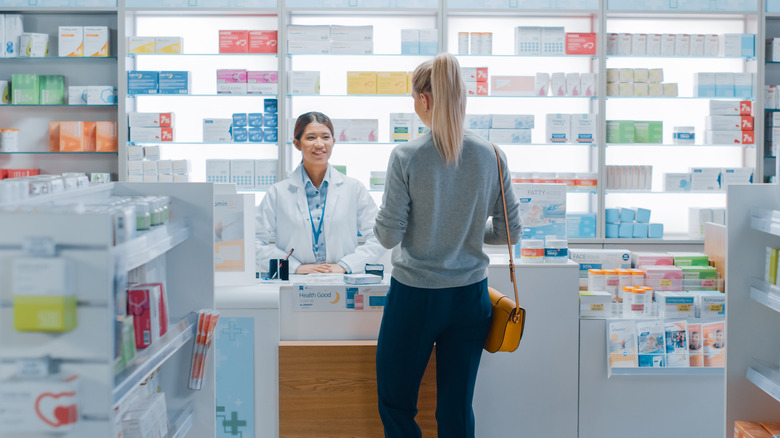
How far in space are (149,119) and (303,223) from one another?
2.19m

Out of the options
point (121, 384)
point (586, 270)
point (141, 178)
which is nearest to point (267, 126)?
point (141, 178)

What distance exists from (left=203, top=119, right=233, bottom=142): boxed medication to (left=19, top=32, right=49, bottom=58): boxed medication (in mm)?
1306

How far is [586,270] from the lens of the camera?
3.22 m

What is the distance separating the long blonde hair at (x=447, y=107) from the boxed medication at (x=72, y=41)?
390 cm

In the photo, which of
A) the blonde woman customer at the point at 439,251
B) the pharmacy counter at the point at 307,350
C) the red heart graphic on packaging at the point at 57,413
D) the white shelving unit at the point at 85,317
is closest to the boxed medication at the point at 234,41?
the pharmacy counter at the point at 307,350

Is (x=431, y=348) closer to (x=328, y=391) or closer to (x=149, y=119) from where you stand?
(x=328, y=391)

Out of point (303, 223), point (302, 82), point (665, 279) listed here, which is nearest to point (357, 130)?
point (302, 82)

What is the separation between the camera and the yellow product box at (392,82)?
16.7 ft

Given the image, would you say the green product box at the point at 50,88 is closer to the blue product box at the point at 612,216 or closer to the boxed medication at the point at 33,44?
the boxed medication at the point at 33,44

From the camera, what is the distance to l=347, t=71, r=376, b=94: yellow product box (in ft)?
16.9

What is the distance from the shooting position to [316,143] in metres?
3.51

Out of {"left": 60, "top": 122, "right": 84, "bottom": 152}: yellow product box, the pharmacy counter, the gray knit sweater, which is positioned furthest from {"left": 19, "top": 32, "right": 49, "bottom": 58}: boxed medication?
the gray knit sweater

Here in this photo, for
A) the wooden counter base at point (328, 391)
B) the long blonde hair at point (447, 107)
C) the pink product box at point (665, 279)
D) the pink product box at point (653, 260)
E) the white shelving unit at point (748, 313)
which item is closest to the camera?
the long blonde hair at point (447, 107)

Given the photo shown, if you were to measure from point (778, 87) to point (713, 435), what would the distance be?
3321 mm
